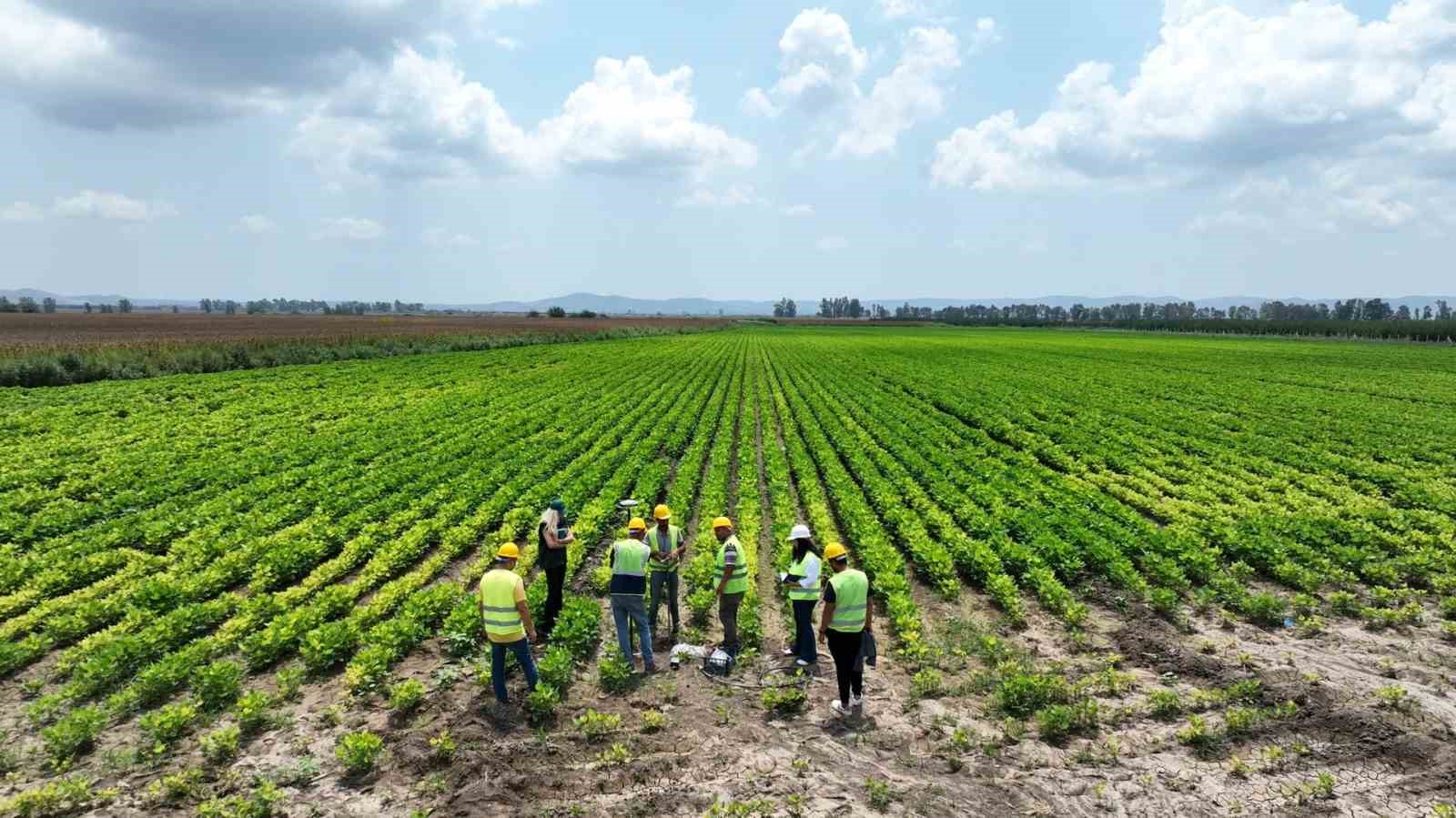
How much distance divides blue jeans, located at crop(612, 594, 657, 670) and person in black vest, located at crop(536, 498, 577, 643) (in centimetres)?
132

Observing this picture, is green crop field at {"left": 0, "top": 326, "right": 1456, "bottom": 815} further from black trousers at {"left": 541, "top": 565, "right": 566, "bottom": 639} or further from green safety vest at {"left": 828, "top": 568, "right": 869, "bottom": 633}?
green safety vest at {"left": 828, "top": 568, "right": 869, "bottom": 633}

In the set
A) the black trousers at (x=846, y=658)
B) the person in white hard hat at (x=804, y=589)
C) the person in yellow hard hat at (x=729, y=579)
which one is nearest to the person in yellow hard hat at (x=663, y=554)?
the person in yellow hard hat at (x=729, y=579)

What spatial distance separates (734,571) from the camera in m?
8.82

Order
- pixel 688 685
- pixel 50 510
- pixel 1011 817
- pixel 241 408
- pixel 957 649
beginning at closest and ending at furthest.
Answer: pixel 1011 817
pixel 688 685
pixel 957 649
pixel 50 510
pixel 241 408

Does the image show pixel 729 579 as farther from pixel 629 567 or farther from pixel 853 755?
pixel 853 755

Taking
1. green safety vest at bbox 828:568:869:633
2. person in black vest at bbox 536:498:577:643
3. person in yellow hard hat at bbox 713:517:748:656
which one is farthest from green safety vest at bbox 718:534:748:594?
person in black vest at bbox 536:498:577:643

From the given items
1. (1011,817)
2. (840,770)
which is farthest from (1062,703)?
(840,770)

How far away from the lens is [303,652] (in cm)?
881

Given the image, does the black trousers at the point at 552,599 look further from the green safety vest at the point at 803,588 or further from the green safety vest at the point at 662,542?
the green safety vest at the point at 803,588

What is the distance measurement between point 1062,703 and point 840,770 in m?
3.13

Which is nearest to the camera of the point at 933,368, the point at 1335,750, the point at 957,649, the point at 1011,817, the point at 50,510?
the point at 1011,817

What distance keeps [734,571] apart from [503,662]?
119 inches

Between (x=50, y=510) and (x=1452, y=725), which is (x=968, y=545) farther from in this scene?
(x=50, y=510)

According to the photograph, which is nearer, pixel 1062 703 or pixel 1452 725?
pixel 1452 725
